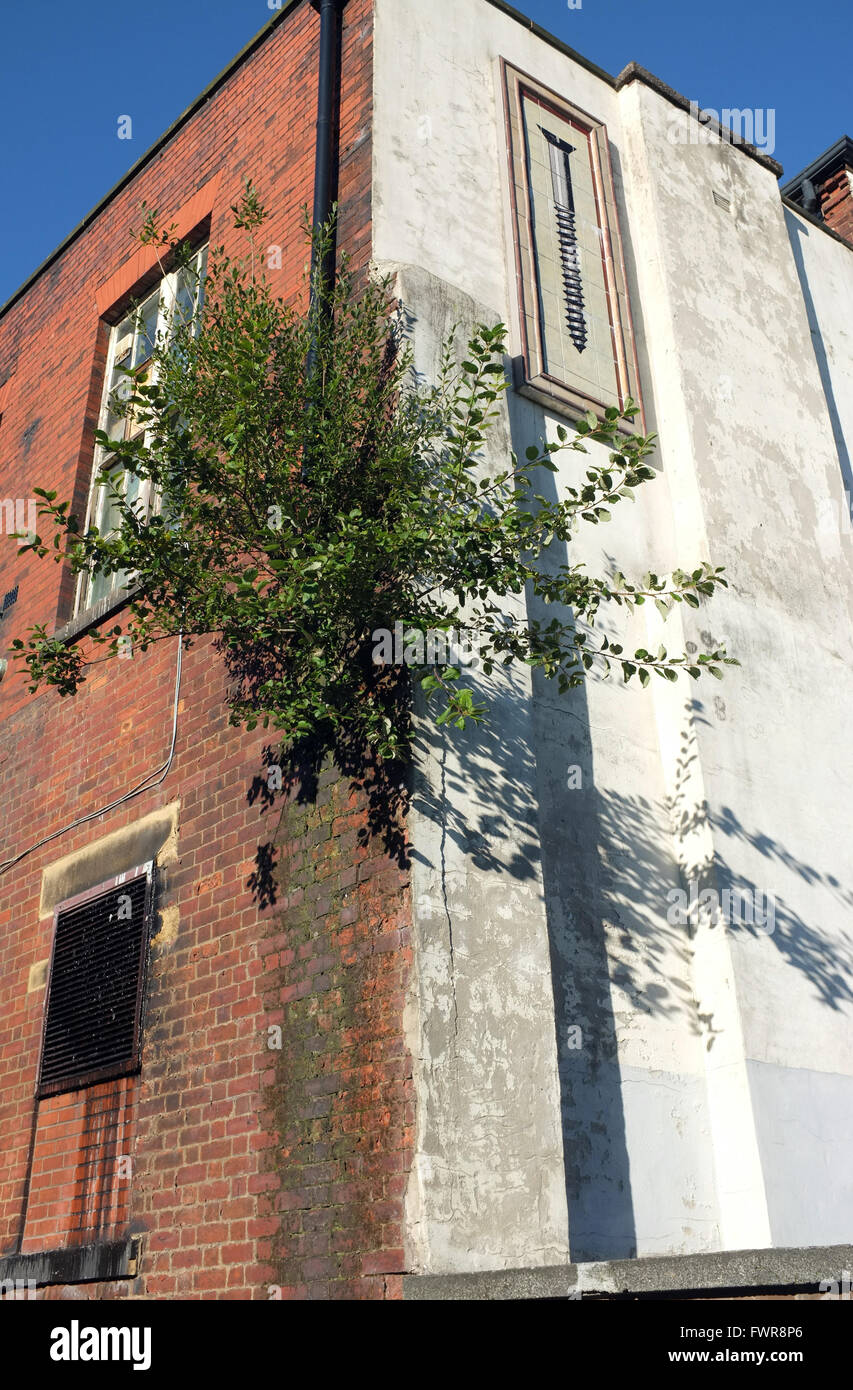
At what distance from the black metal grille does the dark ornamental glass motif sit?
450 cm

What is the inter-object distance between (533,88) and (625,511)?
10.9 ft

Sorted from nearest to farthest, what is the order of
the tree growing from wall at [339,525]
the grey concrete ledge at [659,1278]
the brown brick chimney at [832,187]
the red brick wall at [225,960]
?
the grey concrete ledge at [659,1278], the red brick wall at [225,960], the tree growing from wall at [339,525], the brown brick chimney at [832,187]

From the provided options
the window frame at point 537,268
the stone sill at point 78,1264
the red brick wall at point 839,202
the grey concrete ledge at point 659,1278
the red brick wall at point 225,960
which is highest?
the red brick wall at point 839,202

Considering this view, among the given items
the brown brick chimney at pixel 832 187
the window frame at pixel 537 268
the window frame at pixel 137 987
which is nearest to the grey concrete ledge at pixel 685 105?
the window frame at pixel 537 268

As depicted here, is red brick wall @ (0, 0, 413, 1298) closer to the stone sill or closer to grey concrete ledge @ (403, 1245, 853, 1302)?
the stone sill

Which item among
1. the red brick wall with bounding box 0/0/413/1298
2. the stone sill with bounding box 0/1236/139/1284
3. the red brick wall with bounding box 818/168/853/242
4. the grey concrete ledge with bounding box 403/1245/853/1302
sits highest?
the red brick wall with bounding box 818/168/853/242

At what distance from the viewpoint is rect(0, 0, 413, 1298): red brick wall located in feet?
17.6

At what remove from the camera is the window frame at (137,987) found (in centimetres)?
691

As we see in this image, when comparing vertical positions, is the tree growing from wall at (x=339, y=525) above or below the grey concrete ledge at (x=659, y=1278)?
above

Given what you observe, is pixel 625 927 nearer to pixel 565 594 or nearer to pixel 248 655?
pixel 565 594

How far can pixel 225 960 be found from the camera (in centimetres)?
644

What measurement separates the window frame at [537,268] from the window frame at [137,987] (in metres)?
3.76

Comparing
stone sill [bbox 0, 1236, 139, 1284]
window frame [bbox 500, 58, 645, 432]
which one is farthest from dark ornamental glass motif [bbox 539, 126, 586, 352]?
stone sill [bbox 0, 1236, 139, 1284]

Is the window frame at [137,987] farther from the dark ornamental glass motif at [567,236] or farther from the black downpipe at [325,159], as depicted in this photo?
the dark ornamental glass motif at [567,236]
